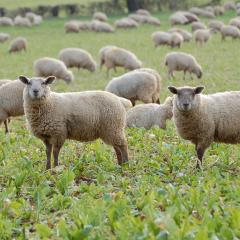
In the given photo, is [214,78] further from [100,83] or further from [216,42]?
[216,42]

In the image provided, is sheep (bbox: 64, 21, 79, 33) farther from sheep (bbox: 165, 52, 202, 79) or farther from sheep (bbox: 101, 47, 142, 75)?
sheep (bbox: 165, 52, 202, 79)

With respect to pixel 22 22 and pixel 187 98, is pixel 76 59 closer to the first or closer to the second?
pixel 187 98

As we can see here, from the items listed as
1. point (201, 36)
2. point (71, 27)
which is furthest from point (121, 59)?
point (71, 27)

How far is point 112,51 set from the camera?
20188 mm

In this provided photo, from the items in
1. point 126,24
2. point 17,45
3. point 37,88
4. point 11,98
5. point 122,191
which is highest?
point 37,88

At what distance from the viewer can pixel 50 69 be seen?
19062 millimetres

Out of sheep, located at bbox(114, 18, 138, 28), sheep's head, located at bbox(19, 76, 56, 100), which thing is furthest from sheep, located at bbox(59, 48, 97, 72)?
sheep, located at bbox(114, 18, 138, 28)

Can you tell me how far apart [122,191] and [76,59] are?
50.8 ft

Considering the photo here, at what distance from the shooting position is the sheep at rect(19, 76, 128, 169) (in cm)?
787

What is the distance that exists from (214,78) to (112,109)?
11335mm

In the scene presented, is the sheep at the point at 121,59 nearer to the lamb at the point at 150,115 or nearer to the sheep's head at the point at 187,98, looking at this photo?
the lamb at the point at 150,115

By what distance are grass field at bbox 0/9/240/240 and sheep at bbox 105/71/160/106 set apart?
9.48ft

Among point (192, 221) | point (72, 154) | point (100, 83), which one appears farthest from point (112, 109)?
point (100, 83)

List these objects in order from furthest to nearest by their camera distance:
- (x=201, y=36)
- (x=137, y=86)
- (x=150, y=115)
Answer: (x=201, y=36) < (x=137, y=86) < (x=150, y=115)
